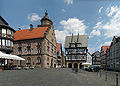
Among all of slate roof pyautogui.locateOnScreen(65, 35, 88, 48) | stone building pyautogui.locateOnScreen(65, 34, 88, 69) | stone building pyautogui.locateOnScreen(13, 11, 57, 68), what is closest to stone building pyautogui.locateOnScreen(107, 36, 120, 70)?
stone building pyautogui.locateOnScreen(65, 34, 88, 69)

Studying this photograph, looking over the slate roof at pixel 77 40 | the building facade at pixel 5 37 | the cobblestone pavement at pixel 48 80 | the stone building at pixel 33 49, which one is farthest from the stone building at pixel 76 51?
the cobblestone pavement at pixel 48 80

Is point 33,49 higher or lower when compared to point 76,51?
higher

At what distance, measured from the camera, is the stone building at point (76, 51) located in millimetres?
46594

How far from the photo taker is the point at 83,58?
1825 inches

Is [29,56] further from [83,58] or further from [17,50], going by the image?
[83,58]

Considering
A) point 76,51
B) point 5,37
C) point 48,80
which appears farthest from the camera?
point 76,51

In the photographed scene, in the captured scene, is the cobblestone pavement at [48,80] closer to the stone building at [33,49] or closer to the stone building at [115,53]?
the stone building at [33,49]

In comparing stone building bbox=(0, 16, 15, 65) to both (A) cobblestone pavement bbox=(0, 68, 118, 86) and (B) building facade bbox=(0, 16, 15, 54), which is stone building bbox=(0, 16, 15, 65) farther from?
(A) cobblestone pavement bbox=(0, 68, 118, 86)

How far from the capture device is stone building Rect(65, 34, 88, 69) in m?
46.6

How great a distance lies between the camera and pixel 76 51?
4844 cm

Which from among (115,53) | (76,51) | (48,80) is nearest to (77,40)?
(76,51)

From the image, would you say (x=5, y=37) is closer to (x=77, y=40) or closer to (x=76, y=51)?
(x=76, y=51)

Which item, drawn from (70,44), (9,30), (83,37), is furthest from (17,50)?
(83,37)

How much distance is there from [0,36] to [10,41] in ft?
11.9
